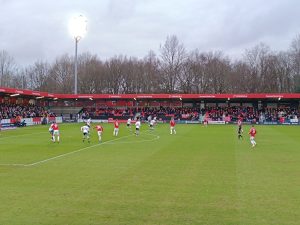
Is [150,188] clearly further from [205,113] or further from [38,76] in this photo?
[38,76]

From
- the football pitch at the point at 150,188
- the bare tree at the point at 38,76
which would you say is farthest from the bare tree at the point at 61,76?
the football pitch at the point at 150,188

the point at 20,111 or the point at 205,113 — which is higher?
the point at 20,111

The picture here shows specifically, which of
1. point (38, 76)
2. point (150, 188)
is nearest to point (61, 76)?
point (38, 76)

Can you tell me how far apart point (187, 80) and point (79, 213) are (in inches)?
3623

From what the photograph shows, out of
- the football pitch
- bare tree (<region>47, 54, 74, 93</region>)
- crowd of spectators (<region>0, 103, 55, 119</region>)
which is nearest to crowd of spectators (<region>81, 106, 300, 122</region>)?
crowd of spectators (<region>0, 103, 55, 119</region>)

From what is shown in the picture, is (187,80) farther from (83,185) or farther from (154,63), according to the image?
(83,185)

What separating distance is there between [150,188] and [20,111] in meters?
56.6

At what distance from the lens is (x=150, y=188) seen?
14820 millimetres

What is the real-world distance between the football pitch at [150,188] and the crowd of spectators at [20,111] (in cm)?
3817

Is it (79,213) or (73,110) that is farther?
(73,110)

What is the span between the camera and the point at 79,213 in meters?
11.4

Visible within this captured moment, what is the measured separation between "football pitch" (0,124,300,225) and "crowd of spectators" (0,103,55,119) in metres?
38.2

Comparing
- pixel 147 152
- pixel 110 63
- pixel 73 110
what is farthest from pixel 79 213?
pixel 110 63

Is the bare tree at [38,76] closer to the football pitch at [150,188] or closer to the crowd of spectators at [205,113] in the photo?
the crowd of spectators at [205,113]
